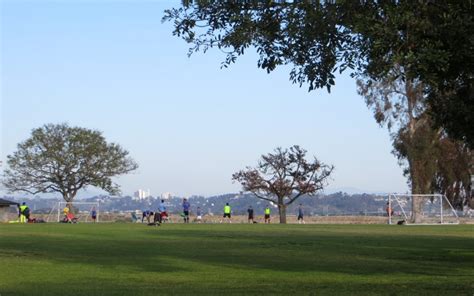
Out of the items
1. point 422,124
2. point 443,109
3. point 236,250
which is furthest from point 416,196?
point 443,109

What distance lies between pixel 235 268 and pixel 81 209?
6791 centimetres

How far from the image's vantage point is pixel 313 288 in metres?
14.6

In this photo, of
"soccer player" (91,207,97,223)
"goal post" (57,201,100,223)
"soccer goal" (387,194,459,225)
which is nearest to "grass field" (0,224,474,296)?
"soccer goal" (387,194,459,225)

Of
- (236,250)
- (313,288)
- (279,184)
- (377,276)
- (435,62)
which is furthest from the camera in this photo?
(279,184)

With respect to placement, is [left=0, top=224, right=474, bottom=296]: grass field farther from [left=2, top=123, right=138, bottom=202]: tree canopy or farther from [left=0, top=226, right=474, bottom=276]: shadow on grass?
[left=2, top=123, right=138, bottom=202]: tree canopy

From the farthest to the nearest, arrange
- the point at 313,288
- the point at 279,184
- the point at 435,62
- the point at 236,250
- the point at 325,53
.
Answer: the point at 279,184 → the point at 236,250 → the point at 313,288 → the point at 325,53 → the point at 435,62

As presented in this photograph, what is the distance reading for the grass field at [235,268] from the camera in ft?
47.8

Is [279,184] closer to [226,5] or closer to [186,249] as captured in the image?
[186,249]

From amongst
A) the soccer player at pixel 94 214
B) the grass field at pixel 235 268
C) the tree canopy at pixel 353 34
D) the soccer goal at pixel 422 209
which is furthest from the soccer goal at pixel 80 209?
the tree canopy at pixel 353 34

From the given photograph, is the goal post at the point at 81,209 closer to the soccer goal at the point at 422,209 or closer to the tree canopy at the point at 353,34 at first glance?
the soccer goal at the point at 422,209

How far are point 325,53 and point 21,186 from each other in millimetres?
83118

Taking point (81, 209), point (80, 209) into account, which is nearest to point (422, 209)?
point (81, 209)

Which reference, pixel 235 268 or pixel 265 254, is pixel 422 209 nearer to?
pixel 265 254

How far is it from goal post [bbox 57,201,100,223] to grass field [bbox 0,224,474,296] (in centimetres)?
4852
